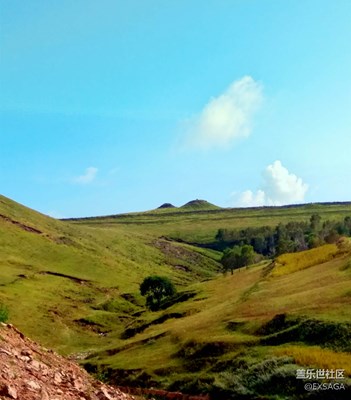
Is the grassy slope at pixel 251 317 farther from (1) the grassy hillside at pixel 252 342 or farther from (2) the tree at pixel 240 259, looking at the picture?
(2) the tree at pixel 240 259

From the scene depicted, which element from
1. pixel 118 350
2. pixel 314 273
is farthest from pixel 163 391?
pixel 314 273

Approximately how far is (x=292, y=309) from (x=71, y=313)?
315ft

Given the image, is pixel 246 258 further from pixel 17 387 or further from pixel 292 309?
pixel 17 387

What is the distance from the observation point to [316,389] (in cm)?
3569

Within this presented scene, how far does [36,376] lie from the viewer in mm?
22312

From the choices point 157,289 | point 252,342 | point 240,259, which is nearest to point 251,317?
point 252,342

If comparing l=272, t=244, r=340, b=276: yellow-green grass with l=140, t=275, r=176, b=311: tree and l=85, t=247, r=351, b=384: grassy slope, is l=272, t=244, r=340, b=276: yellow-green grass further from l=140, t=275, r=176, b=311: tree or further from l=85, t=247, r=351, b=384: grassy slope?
l=140, t=275, r=176, b=311: tree

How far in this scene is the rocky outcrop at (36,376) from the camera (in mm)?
19719

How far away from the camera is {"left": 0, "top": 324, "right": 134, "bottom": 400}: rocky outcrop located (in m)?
19.7

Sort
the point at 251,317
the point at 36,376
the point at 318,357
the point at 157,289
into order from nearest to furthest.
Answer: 1. the point at 36,376
2. the point at 318,357
3. the point at 251,317
4. the point at 157,289

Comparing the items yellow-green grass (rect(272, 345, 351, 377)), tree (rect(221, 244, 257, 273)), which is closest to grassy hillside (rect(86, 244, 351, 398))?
yellow-green grass (rect(272, 345, 351, 377))

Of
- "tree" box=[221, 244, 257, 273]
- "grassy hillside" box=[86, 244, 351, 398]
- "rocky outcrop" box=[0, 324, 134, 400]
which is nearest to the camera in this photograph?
"rocky outcrop" box=[0, 324, 134, 400]

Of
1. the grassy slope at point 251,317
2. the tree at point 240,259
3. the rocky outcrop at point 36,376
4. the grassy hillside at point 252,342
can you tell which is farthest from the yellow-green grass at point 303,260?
the rocky outcrop at point 36,376

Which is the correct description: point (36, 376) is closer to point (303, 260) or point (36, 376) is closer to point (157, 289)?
point (303, 260)
